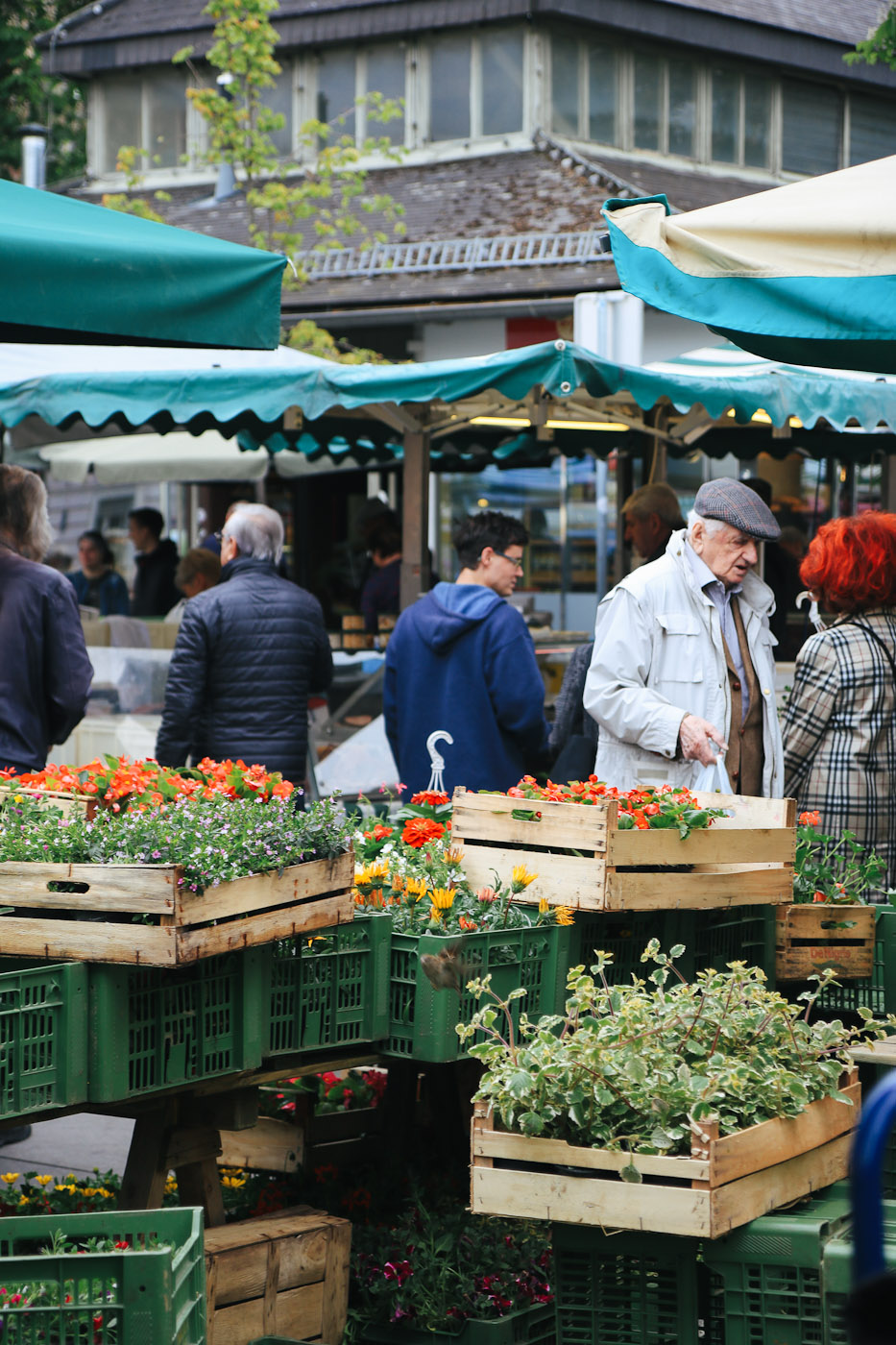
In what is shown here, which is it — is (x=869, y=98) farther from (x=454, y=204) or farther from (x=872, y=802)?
(x=872, y=802)

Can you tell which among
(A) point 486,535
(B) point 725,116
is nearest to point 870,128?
(B) point 725,116

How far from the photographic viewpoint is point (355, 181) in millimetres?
15719

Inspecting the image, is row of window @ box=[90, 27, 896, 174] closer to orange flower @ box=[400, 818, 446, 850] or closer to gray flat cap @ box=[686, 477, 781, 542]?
gray flat cap @ box=[686, 477, 781, 542]

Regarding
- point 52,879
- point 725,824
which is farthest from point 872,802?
point 52,879

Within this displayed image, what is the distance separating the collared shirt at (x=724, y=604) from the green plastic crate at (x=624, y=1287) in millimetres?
2356

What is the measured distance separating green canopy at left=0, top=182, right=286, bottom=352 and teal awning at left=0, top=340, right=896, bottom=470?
2.42m

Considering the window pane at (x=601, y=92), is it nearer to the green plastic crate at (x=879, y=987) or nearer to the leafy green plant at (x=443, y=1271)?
the green plastic crate at (x=879, y=987)

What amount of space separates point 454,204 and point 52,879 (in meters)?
17.5

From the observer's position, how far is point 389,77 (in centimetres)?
2092

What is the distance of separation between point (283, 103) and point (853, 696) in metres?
18.6

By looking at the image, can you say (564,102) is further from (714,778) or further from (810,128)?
(714,778)

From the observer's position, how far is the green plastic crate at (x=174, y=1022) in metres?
3.13

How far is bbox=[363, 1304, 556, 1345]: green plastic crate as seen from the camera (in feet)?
12.0

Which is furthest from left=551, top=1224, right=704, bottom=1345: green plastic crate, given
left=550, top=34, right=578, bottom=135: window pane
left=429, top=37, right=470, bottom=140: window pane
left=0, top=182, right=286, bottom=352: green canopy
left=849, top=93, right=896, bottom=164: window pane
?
left=849, top=93, right=896, bottom=164: window pane
